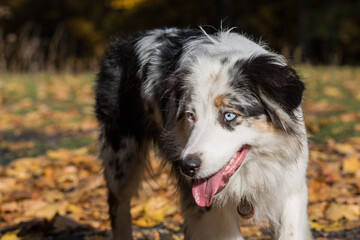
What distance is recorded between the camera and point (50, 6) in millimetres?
37594

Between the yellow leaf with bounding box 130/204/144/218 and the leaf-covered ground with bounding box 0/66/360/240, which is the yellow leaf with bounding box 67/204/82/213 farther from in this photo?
the yellow leaf with bounding box 130/204/144/218

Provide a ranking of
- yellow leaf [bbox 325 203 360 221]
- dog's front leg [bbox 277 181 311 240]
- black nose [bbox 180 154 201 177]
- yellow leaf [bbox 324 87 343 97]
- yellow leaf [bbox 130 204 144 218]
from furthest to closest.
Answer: yellow leaf [bbox 324 87 343 97] → yellow leaf [bbox 130 204 144 218] → yellow leaf [bbox 325 203 360 221] → dog's front leg [bbox 277 181 311 240] → black nose [bbox 180 154 201 177]

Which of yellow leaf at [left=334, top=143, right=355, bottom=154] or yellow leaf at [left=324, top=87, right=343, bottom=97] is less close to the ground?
yellow leaf at [left=334, top=143, right=355, bottom=154]

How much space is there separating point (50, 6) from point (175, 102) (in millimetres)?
36485

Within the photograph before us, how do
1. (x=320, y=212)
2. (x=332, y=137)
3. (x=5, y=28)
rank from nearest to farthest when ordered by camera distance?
(x=320, y=212)
(x=332, y=137)
(x=5, y=28)

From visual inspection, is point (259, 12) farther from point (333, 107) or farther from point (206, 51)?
point (206, 51)

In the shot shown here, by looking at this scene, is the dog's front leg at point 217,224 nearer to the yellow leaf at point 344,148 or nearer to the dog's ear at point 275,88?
the dog's ear at point 275,88

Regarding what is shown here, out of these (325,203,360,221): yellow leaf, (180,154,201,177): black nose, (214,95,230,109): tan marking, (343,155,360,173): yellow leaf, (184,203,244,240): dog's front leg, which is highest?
(214,95,230,109): tan marking

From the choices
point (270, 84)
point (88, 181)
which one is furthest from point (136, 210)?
point (270, 84)

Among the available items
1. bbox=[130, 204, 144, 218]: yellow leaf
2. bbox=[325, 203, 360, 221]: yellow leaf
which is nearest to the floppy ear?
bbox=[325, 203, 360, 221]: yellow leaf

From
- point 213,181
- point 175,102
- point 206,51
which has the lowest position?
point 213,181

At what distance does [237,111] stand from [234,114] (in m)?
0.02

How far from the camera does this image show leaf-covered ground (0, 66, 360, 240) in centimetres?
439

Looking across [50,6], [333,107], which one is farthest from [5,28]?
[333,107]
